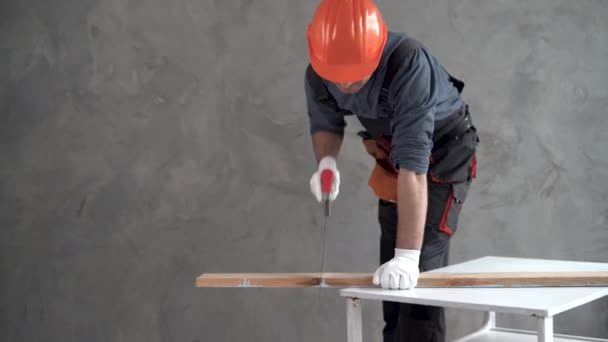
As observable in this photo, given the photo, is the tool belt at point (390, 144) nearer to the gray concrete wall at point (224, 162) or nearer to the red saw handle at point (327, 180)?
the red saw handle at point (327, 180)

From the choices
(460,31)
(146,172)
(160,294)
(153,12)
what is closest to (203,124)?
(146,172)

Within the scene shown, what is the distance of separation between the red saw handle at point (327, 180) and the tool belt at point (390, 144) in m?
0.13

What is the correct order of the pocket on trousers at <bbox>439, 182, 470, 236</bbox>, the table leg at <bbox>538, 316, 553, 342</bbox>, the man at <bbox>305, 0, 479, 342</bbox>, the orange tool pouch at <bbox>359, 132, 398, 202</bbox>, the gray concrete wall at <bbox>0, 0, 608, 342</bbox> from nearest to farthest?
1. the table leg at <bbox>538, 316, 553, 342</bbox>
2. the man at <bbox>305, 0, 479, 342</bbox>
3. the pocket on trousers at <bbox>439, 182, 470, 236</bbox>
4. the orange tool pouch at <bbox>359, 132, 398, 202</bbox>
5. the gray concrete wall at <bbox>0, 0, 608, 342</bbox>

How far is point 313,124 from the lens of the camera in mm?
2264

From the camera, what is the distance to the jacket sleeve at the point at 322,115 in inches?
83.9

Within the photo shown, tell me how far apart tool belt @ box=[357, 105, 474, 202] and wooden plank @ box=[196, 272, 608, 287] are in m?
0.43

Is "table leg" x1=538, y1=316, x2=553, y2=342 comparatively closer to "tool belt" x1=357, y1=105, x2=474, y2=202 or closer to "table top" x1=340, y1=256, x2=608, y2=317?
"table top" x1=340, y1=256, x2=608, y2=317

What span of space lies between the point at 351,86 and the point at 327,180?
40 centimetres

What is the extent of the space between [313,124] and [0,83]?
1287 mm

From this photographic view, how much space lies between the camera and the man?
1.77 meters

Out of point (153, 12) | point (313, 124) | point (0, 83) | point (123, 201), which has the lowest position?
point (123, 201)

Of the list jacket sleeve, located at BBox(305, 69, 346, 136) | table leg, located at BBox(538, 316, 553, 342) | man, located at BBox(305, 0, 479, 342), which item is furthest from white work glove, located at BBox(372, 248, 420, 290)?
jacket sleeve, located at BBox(305, 69, 346, 136)

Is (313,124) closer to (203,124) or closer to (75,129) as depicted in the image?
(203,124)

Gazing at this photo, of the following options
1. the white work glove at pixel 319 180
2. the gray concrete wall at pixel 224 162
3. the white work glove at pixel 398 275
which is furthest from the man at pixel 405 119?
the gray concrete wall at pixel 224 162
